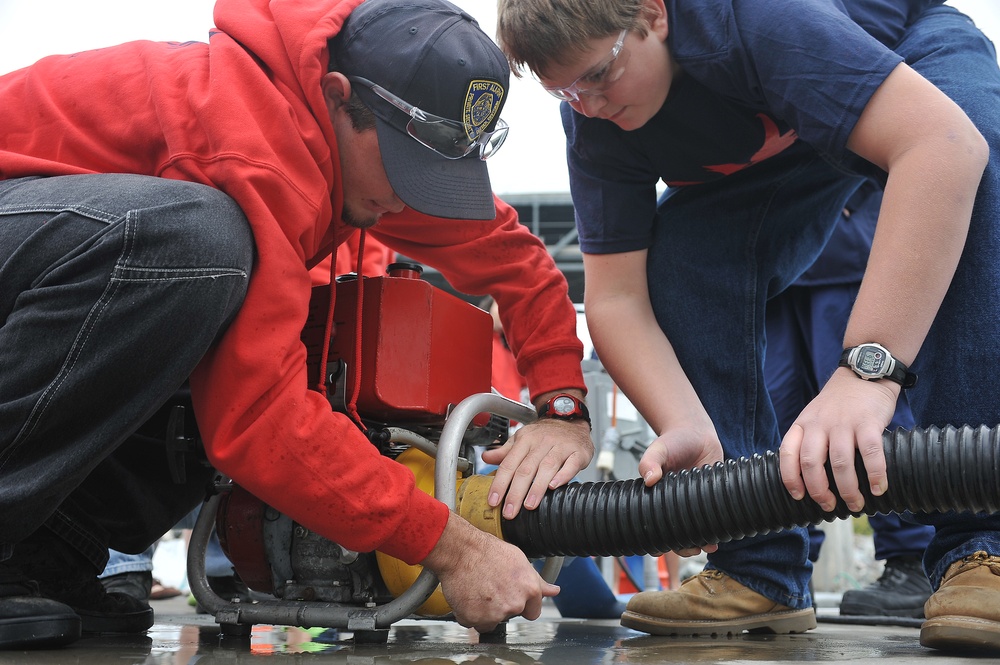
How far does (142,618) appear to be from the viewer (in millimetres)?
2141

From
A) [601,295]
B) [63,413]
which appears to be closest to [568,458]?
[601,295]

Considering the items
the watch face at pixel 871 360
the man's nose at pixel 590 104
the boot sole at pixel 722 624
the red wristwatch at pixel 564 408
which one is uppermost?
the man's nose at pixel 590 104

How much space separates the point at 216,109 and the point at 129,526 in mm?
1046

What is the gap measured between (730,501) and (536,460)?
435 millimetres

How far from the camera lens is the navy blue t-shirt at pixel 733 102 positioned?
1733 millimetres

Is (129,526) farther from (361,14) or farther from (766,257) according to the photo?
(766,257)

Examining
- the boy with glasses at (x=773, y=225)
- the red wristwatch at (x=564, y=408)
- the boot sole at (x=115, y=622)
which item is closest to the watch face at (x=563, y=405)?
the red wristwatch at (x=564, y=408)

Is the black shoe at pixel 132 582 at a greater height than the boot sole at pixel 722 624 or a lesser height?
lesser

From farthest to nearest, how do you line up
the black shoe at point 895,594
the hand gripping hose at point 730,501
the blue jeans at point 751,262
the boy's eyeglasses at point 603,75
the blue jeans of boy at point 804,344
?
the blue jeans of boy at point 804,344 → the black shoe at point 895,594 → the blue jeans at point 751,262 → the boy's eyeglasses at point 603,75 → the hand gripping hose at point 730,501

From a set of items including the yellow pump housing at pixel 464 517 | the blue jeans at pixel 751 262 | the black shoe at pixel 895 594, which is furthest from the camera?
the black shoe at pixel 895 594

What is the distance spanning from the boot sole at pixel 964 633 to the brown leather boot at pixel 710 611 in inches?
20.8

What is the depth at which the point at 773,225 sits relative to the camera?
233cm

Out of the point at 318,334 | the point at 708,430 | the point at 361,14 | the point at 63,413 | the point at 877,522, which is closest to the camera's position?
the point at 63,413

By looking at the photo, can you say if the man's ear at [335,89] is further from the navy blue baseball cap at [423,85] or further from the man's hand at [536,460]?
the man's hand at [536,460]
